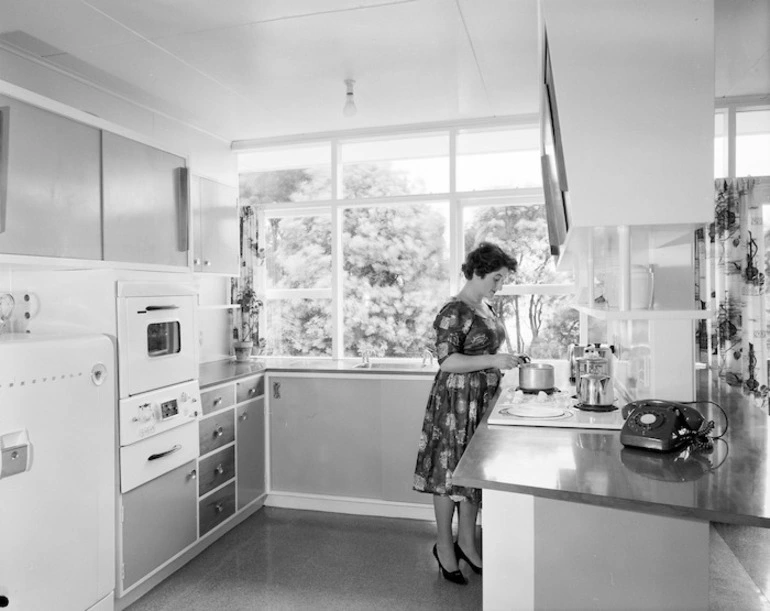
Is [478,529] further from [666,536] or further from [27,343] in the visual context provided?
[27,343]

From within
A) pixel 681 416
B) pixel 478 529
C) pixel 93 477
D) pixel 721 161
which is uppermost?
pixel 721 161

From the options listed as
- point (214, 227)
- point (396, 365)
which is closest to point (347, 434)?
point (396, 365)

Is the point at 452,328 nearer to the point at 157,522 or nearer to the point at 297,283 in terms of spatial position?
the point at 157,522

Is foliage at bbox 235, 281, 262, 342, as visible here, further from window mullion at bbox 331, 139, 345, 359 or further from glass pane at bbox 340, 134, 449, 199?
glass pane at bbox 340, 134, 449, 199

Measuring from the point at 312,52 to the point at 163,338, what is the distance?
1611 millimetres

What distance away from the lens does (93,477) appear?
2420 millimetres

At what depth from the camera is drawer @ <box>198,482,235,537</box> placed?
322 cm

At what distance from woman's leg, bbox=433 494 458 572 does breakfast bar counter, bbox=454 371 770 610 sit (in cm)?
130

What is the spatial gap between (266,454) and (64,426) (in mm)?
1904

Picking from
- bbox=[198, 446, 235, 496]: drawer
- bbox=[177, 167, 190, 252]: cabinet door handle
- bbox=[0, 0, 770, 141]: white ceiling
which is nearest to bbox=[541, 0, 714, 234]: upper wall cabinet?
bbox=[0, 0, 770, 141]: white ceiling

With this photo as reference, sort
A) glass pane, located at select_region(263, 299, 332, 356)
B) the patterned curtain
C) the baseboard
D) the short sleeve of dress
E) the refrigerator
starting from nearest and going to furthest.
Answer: the refrigerator → the short sleeve of dress → the patterned curtain → the baseboard → glass pane, located at select_region(263, 299, 332, 356)

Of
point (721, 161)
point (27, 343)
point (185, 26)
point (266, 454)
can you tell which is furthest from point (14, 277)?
point (721, 161)

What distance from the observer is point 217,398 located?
3432 millimetres

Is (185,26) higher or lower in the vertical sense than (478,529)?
higher
